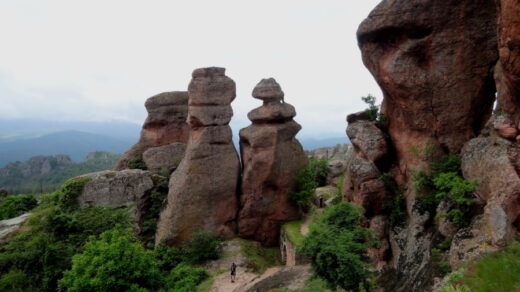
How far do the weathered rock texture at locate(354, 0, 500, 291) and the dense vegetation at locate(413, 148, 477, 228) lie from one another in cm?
53

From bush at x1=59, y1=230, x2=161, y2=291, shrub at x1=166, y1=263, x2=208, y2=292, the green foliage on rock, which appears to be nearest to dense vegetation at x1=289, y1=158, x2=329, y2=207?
shrub at x1=166, y1=263, x2=208, y2=292

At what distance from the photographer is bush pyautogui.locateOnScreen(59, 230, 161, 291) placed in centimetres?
1558

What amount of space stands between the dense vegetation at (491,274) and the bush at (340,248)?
3.65 metres

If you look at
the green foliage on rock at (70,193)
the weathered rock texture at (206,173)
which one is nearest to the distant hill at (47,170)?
the green foliage on rock at (70,193)

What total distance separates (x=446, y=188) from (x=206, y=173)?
1513 centimetres

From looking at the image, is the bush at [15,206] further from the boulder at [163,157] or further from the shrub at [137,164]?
the boulder at [163,157]

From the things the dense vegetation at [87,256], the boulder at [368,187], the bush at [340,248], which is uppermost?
the boulder at [368,187]

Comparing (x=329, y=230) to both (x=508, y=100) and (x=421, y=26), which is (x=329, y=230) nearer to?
(x=508, y=100)

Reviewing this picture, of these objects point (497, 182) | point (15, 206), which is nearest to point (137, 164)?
point (15, 206)

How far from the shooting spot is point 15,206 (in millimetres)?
30516

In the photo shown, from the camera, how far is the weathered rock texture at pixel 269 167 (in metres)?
24.9

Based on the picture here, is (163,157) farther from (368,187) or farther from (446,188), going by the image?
(446,188)

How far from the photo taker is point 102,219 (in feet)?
A: 79.1

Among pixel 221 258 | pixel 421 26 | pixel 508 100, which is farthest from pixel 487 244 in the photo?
pixel 221 258
